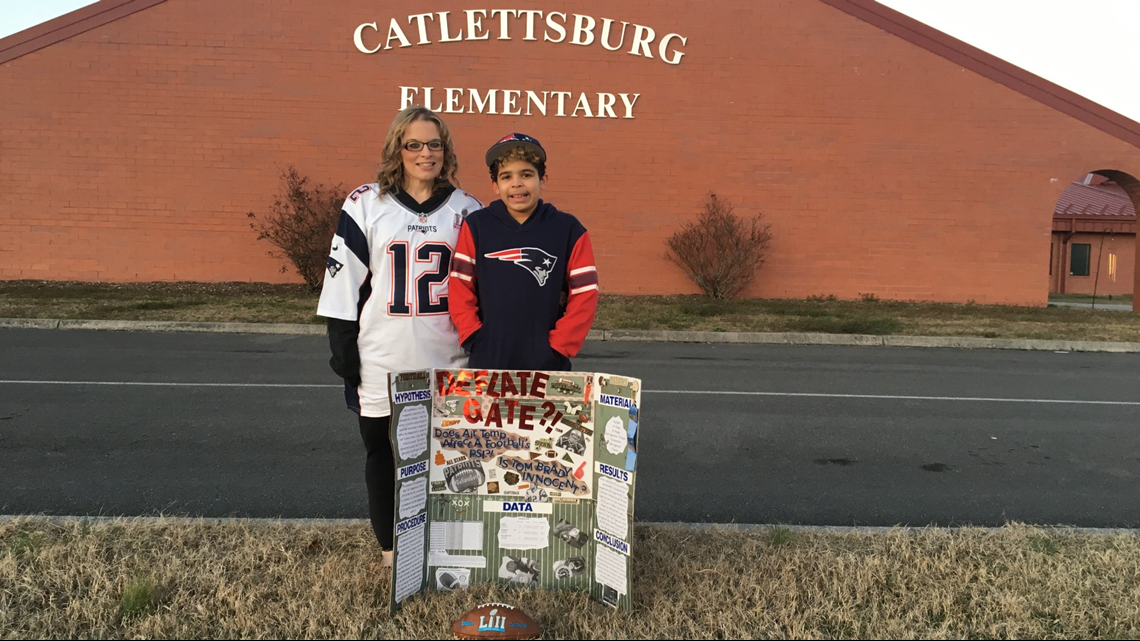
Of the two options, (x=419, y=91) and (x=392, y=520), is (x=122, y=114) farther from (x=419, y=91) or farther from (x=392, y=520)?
(x=392, y=520)

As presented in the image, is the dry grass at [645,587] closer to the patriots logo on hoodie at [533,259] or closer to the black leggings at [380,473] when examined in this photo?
the black leggings at [380,473]

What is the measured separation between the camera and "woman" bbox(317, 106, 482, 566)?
2.59 meters

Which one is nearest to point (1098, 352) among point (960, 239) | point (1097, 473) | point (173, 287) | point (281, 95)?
point (960, 239)

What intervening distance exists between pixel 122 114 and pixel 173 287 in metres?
3.88

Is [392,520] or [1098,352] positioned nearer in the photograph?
[392,520]

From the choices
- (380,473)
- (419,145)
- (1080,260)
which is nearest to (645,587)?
(380,473)

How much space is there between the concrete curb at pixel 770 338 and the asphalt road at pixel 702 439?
1.90m

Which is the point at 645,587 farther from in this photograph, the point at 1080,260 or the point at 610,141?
the point at 1080,260

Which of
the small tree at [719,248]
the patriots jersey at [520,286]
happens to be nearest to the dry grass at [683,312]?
the small tree at [719,248]

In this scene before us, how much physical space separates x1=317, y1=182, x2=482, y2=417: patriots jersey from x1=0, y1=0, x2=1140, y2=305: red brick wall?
→ 1334cm

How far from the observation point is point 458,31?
1580 centimetres

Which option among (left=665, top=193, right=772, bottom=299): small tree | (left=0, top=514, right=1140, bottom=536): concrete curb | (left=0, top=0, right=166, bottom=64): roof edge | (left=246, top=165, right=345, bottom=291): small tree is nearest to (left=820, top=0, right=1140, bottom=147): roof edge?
(left=665, top=193, right=772, bottom=299): small tree

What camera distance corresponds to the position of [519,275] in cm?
260

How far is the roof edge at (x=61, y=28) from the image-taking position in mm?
15016
